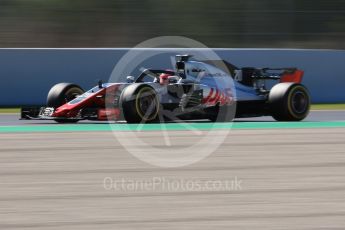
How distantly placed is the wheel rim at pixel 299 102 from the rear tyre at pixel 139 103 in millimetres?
2327

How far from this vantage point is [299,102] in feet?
46.1

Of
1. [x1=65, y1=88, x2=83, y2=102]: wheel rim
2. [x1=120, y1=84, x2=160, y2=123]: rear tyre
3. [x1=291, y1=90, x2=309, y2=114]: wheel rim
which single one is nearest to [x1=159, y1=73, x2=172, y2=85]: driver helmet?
[x1=120, y1=84, x2=160, y2=123]: rear tyre

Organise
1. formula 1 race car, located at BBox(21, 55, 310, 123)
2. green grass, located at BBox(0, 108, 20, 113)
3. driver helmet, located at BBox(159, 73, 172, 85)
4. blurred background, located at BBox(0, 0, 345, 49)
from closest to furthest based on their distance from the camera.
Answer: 1. formula 1 race car, located at BBox(21, 55, 310, 123)
2. driver helmet, located at BBox(159, 73, 172, 85)
3. green grass, located at BBox(0, 108, 20, 113)
4. blurred background, located at BBox(0, 0, 345, 49)

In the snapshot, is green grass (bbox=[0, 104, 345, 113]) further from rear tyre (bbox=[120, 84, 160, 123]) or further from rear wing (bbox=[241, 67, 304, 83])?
rear tyre (bbox=[120, 84, 160, 123])

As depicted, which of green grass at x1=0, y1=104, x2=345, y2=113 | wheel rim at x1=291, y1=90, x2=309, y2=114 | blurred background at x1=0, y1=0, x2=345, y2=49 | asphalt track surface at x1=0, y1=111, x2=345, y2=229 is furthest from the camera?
blurred background at x1=0, y1=0, x2=345, y2=49

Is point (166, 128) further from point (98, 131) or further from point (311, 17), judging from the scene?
point (311, 17)

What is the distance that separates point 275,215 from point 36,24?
1579 cm

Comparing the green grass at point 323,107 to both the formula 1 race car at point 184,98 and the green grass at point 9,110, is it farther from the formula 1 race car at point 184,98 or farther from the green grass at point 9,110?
the formula 1 race car at point 184,98

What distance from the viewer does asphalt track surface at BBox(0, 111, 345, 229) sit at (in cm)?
588

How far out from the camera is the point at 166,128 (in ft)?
41.6

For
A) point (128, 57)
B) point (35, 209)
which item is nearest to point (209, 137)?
point (35, 209)

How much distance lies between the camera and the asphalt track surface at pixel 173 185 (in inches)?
231

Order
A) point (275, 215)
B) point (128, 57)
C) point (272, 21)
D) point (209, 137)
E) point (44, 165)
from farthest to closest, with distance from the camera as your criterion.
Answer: point (272, 21) < point (128, 57) < point (209, 137) < point (44, 165) < point (275, 215)

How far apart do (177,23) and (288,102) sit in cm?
773
